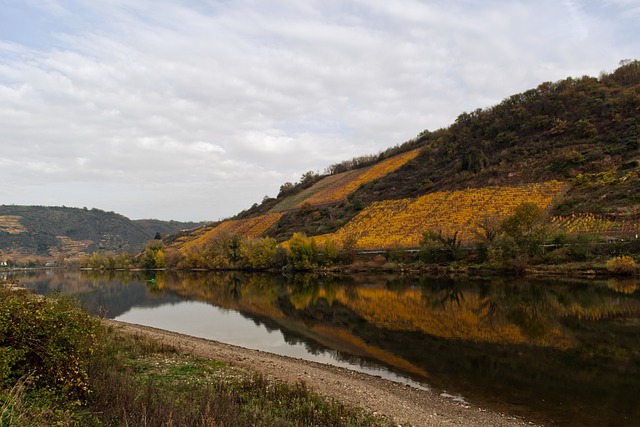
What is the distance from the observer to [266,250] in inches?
3536

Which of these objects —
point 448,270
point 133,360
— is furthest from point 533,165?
point 133,360

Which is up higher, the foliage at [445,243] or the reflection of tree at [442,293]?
the foliage at [445,243]

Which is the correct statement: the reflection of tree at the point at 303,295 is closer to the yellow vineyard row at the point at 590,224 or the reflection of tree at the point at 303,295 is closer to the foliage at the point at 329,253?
the foliage at the point at 329,253

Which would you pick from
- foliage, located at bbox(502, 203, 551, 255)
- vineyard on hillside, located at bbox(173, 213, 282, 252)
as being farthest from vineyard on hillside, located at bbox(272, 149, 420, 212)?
foliage, located at bbox(502, 203, 551, 255)

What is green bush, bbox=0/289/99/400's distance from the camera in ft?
24.9

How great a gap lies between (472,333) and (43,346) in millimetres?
22614

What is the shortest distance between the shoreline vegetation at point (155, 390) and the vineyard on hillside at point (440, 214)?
52636 mm

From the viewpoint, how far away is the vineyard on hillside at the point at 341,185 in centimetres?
12850

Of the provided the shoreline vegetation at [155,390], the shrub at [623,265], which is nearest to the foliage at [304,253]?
the shrub at [623,265]

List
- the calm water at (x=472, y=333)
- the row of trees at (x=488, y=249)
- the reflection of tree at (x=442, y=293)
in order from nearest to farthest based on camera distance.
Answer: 1. the calm water at (x=472, y=333)
2. the reflection of tree at (x=442, y=293)
3. the row of trees at (x=488, y=249)

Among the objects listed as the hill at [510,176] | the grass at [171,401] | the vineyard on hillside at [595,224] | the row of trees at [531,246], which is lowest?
the grass at [171,401]

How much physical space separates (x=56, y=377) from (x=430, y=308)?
30.1 meters

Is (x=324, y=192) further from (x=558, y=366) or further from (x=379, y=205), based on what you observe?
(x=558, y=366)

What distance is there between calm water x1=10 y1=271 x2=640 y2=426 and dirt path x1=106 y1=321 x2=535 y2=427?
1.14 meters
